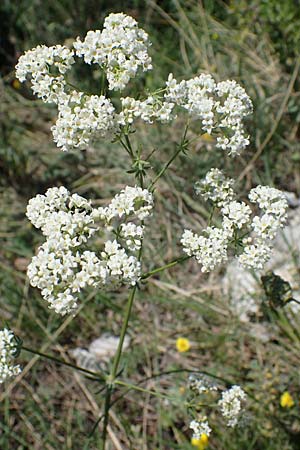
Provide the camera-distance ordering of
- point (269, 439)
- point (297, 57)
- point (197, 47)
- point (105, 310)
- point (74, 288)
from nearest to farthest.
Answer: point (74, 288), point (269, 439), point (105, 310), point (297, 57), point (197, 47)

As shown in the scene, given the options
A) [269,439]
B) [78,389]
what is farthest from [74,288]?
[78,389]

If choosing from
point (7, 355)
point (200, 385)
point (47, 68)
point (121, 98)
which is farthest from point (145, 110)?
point (200, 385)

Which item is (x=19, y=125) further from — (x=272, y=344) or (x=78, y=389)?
(x=272, y=344)

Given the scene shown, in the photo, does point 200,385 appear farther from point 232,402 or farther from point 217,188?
point 217,188

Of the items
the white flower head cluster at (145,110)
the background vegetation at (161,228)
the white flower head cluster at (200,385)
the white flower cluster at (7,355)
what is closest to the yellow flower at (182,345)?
the background vegetation at (161,228)

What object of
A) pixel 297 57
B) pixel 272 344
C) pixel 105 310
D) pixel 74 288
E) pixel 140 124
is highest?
pixel 140 124

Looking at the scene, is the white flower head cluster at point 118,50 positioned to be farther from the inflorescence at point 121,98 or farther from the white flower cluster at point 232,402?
the white flower cluster at point 232,402

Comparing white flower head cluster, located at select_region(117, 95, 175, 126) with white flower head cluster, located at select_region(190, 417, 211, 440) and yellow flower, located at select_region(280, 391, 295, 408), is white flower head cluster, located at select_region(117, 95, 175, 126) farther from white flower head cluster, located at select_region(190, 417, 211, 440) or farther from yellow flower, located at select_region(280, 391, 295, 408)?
yellow flower, located at select_region(280, 391, 295, 408)
